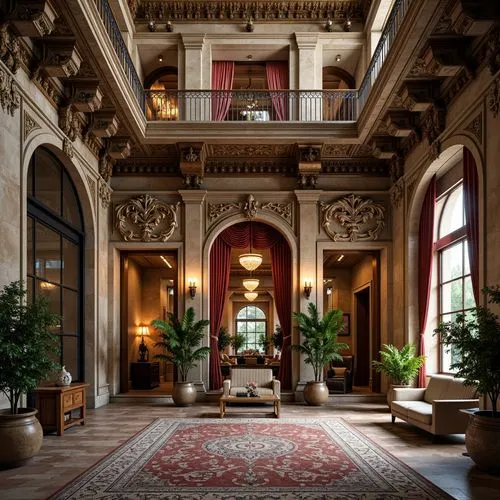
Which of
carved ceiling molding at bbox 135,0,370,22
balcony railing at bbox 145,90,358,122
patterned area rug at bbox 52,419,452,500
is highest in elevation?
carved ceiling molding at bbox 135,0,370,22

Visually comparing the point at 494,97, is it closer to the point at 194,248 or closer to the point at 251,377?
the point at 251,377

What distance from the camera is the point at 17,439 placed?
6023 millimetres

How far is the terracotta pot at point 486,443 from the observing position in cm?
565

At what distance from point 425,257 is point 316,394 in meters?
3.40

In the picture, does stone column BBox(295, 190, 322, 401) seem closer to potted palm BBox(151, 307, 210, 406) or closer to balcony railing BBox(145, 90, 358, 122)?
balcony railing BBox(145, 90, 358, 122)

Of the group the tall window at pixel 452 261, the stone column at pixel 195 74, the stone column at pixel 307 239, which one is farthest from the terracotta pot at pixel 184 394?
the stone column at pixel 195 74

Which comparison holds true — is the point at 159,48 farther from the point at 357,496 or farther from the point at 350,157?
the point at 357,496

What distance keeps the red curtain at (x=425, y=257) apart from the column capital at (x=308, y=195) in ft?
8.06

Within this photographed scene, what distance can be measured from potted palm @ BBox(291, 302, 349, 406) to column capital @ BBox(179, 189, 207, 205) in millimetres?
3344

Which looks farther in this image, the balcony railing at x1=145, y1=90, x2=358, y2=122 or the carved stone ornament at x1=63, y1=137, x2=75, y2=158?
the balcony railing at x1=145, y1=90, x2=358, y2=122

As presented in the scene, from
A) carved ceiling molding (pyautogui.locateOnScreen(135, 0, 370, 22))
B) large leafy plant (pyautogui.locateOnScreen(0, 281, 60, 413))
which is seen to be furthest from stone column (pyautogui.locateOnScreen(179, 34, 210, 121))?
large leafy plant (pyautogui.locateOnScreen(0, 281, 60, 413))

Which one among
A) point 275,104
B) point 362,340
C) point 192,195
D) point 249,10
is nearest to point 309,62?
point 275,104

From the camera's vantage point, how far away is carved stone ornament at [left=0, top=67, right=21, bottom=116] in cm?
708

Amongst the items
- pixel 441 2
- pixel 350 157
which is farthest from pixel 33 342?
pixel 350 157
